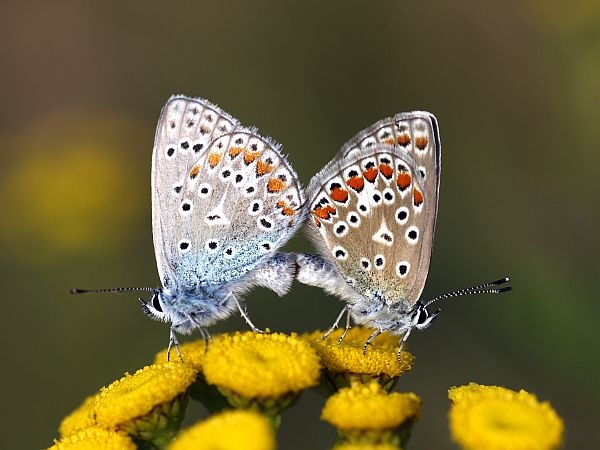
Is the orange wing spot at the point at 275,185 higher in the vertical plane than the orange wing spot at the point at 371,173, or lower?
lower

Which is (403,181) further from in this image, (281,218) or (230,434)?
(230,434)

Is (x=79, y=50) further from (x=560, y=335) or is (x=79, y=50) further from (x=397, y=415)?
(x=397, y=415)

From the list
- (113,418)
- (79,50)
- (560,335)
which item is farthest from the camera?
(79,50)

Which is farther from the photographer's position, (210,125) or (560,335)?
(560,335)

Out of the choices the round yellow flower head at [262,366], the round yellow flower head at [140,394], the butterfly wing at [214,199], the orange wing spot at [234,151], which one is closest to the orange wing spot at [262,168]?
the butterfly wing at [214,199]

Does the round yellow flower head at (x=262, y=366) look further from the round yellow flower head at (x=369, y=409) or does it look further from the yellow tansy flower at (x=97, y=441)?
the yellow tansy flower at (x=97, y=441)

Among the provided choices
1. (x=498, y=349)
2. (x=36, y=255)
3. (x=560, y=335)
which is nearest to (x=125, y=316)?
(x=36, y=255)
